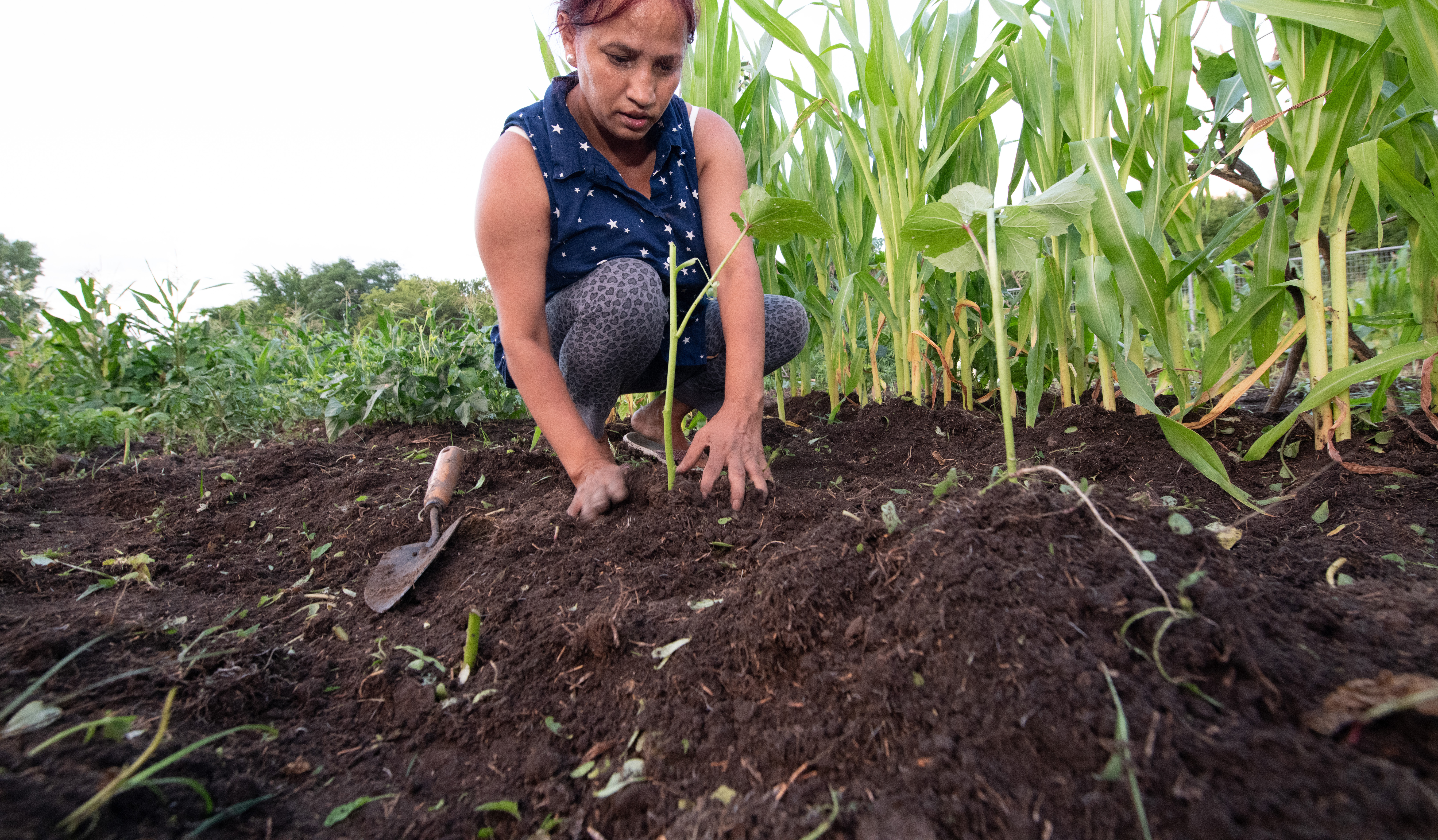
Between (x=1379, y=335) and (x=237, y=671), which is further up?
(x=237, y=671)

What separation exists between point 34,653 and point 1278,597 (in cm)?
160

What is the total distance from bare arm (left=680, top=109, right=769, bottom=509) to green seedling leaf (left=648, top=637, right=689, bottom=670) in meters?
0.44

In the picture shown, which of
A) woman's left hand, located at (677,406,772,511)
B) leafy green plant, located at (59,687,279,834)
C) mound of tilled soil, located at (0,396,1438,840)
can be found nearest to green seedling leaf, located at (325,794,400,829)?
mound of tilled soil, located at (0,396,1438,840)

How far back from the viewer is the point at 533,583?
122cm

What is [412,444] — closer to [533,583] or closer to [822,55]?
[533,583]

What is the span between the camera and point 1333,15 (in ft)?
4.36

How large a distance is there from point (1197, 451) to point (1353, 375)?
350 millimetres

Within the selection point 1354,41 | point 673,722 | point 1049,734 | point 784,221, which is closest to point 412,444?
point 784,221

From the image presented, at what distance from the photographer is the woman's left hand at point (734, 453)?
4.61 ft

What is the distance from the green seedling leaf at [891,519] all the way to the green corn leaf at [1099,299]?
2.80 ft

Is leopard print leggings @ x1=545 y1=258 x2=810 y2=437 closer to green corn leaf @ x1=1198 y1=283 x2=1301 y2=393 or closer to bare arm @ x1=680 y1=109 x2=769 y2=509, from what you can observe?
bare arm @ x1=680 y1=109 x2=769 y2=509

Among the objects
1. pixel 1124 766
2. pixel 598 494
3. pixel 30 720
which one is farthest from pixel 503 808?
pixel 598 494

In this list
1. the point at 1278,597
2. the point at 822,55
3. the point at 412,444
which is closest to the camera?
the point at 1278,597

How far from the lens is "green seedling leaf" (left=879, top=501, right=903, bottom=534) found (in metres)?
0.96
